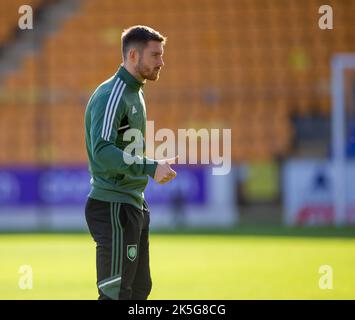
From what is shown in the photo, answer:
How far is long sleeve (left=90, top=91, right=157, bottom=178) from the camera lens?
562 cm

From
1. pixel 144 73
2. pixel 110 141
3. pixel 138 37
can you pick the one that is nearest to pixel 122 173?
pixel 110 141

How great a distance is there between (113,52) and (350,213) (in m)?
7.43

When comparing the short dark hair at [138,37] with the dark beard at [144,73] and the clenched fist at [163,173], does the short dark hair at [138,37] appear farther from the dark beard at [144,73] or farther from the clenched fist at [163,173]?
the clenched fist at [163,173]

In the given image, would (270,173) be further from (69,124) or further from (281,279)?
(281,279)

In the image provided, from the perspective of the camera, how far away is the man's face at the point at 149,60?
591cm

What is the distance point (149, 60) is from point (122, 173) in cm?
79

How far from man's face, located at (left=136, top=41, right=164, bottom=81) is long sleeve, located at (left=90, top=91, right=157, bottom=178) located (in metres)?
0.31

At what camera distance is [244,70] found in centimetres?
2102

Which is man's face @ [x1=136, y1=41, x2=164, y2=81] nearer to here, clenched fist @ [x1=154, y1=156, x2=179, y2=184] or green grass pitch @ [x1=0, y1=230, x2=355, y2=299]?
clenched fist @ [x1=154, y1=156, x2=179, y2=184]

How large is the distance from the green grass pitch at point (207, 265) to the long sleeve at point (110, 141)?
2.70 meters

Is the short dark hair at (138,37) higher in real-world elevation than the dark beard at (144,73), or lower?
higher

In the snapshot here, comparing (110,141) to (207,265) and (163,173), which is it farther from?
(207,265)

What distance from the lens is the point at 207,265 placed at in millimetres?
11094

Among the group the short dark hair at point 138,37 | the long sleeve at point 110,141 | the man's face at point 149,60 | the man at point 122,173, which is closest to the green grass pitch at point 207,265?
the man at point 122,173
